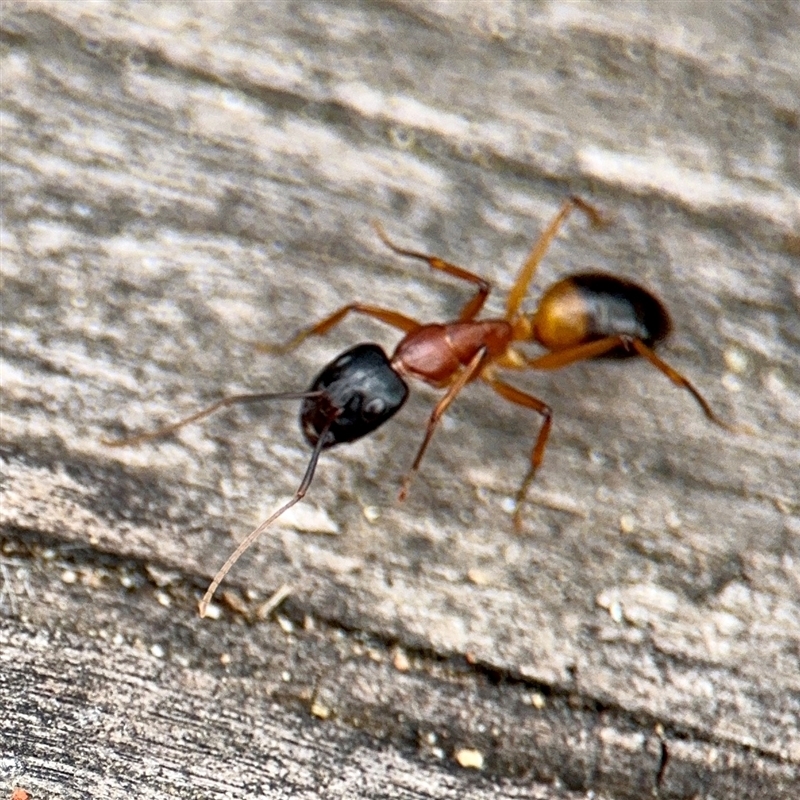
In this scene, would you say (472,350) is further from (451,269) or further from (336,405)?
(336,405)

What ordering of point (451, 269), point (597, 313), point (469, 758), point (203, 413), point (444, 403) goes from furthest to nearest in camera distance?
point (597, 313) < point (451, 269) < point (444, 403) < point (203, 413) < point (469, 758)

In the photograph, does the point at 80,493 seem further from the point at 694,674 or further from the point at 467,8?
the point at 467,8

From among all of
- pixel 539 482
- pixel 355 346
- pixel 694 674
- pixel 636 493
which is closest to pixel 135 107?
pixel 355 346

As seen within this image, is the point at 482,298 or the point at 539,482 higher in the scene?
the point at 482,298

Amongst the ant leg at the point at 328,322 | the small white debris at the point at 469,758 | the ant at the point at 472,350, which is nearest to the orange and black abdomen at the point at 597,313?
the ant at the point at 472,350

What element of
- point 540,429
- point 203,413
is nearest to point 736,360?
point 540,429
